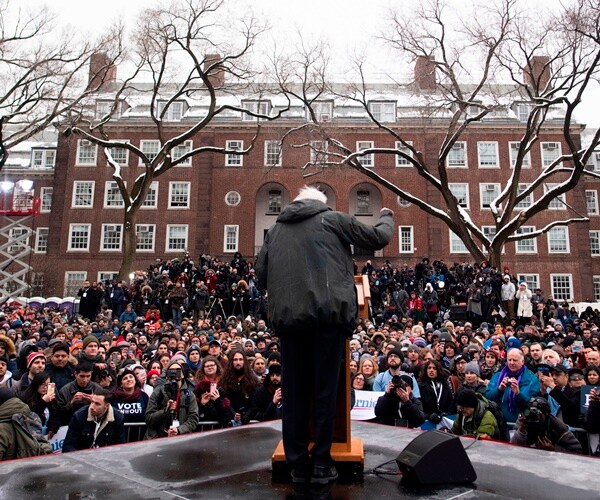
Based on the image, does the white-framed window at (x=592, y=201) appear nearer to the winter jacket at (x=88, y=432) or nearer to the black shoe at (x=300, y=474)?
the winter jacket at (x=88, y=432)

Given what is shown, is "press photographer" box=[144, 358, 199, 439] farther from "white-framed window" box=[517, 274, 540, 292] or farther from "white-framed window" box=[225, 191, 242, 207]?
"white-framed window" box=[517, 274, 540, 292]

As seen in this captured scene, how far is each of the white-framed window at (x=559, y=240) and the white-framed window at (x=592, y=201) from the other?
4.38 metres


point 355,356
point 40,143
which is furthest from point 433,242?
point 40,143

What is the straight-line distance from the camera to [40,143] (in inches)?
1928

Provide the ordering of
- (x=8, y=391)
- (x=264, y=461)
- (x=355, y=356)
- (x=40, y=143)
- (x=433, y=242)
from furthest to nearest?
1. (x=40, y=143)
2. (x=433, y=242)
3. (x=355, y=356)
4. (x=8, y=391)
5. (x=264, y=461)

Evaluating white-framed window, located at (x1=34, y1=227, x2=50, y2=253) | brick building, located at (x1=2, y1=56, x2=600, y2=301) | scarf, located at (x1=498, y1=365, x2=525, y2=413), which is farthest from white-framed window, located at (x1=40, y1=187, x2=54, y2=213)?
scarf, located at (x1=498, y1=365, x2=525, y2=413)

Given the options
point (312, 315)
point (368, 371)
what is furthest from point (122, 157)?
point (312, 315)

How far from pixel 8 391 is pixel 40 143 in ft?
162

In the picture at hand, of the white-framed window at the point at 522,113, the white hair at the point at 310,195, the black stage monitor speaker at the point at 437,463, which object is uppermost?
the white-framed window at the point at 522,113

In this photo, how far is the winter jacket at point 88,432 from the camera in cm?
564

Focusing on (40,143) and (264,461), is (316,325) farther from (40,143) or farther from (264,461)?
(40,143)

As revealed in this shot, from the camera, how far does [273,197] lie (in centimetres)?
4525

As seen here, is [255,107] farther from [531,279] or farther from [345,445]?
[345,445]

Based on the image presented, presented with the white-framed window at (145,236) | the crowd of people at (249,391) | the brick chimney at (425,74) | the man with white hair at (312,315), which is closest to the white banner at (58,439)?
the crowd of people at (249,391)
